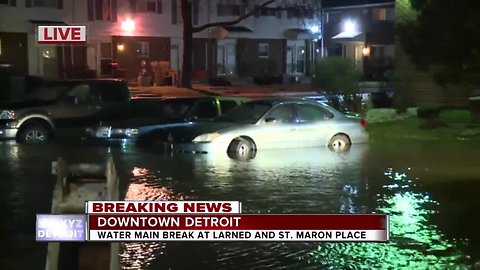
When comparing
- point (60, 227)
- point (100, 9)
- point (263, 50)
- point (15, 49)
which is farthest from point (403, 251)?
point (263, 50)

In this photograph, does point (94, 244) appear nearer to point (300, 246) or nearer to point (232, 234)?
point (232, 234)

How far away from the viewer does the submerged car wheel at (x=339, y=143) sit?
1948 centimetres

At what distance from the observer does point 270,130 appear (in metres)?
18.6

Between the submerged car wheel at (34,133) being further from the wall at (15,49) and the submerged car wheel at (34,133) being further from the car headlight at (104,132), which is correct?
the wall at (15,49)

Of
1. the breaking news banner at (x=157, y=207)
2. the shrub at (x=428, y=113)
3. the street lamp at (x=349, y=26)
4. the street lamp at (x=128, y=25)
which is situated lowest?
the shrub at (x=428, y=113)

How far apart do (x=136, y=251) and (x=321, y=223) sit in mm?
3890

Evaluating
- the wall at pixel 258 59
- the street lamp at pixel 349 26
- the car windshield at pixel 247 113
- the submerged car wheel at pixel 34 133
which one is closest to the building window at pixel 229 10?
the wall at pixel 258 59

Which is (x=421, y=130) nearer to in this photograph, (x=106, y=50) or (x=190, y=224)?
(x=190, y=224)

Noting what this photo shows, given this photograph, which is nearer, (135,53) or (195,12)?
(135,53)

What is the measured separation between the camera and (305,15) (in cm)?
6059

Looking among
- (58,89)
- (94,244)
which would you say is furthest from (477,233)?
(58,89)

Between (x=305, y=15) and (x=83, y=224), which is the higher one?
(x=305, y=15)

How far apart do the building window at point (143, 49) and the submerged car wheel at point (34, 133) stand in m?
28.2

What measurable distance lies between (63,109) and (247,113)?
17.6ft
